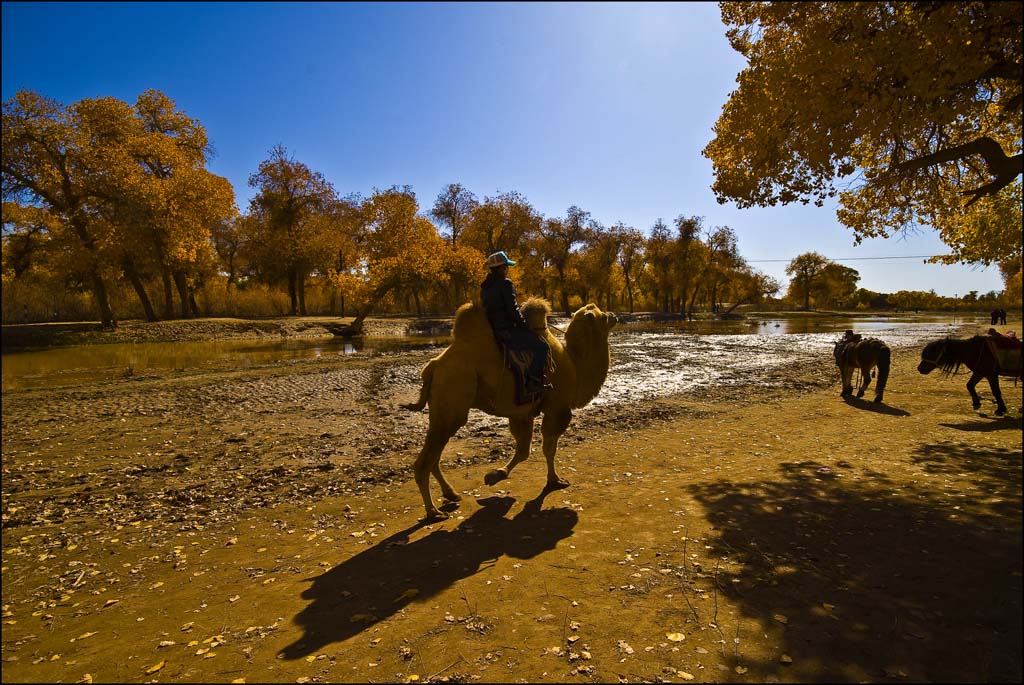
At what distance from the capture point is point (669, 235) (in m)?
74.9

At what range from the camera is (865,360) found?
12.3m

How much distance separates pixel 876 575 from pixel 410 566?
13.0 feet

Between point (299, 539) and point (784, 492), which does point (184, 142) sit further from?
point (784, 492)

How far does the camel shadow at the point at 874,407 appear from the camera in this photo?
34.3ft

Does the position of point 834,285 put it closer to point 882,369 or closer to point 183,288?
point 882,369

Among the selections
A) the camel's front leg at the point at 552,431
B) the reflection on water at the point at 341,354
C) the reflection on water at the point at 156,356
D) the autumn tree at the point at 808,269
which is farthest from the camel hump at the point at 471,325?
the autumn tree at the point at 808,269

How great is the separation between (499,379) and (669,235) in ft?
248

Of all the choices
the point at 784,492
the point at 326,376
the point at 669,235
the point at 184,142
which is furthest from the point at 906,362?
the point at 669,235

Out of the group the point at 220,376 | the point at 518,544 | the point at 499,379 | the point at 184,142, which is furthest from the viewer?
the point at 184,142

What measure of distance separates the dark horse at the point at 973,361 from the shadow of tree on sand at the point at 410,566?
10256mm

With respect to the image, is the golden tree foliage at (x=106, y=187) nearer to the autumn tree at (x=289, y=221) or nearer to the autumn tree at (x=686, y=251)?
the autumn tree at (x=289, y=221)

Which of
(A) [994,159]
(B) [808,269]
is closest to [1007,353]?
(A) [994,159]

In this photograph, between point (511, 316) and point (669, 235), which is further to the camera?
point (669, 235)

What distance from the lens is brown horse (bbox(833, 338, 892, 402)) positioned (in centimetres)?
1178
